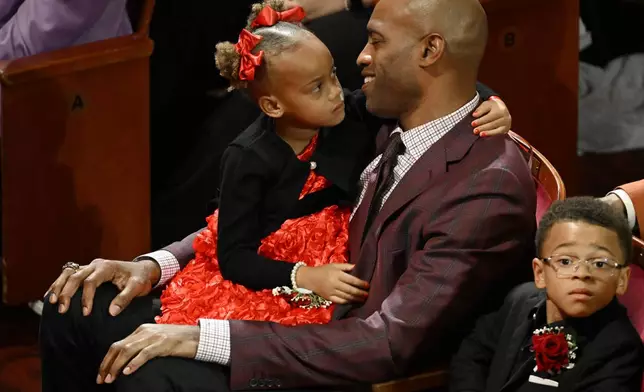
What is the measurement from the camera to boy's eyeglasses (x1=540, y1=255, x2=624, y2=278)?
238cm

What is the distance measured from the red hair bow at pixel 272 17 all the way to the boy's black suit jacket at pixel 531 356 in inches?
31.7

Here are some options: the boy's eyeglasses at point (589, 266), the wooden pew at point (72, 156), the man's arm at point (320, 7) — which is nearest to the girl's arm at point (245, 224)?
the boy's eyeglasses at point (589, 266)

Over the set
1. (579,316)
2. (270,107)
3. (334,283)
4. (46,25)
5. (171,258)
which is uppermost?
(270,107)

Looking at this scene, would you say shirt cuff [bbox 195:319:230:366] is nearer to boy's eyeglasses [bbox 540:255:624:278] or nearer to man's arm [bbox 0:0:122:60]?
boy's eyeglasses [bbox 540:255:624:278]

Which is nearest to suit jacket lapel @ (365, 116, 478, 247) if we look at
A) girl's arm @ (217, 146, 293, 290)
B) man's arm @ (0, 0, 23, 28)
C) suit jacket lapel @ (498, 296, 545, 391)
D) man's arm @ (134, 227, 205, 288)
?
girl's arm @ (217, 146, 293, 290)

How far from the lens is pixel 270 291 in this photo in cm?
289

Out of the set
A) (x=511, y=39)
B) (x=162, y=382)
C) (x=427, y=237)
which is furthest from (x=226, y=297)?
(x=511, y=39)

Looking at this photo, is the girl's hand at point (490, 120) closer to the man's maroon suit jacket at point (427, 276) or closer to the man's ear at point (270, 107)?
the man's maroon suit jacket at point (427, 276)

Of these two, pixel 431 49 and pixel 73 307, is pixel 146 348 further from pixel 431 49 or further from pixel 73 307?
pixel 431 49

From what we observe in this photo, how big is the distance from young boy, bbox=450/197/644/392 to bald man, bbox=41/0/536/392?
0.54 ft

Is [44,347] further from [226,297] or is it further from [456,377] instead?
[456,377]

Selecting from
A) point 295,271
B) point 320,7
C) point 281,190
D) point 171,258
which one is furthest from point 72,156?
point 295,271

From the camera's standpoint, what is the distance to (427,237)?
2.66 meters

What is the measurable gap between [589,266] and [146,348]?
91 centimetres
